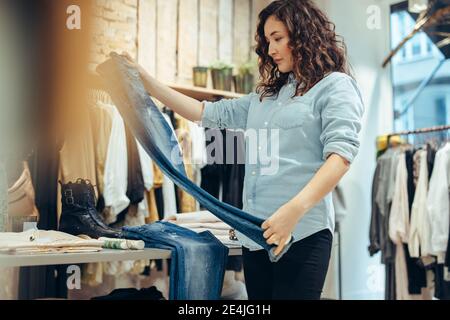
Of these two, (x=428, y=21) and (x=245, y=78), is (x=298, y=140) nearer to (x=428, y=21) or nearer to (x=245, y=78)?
(x=245, y=78)

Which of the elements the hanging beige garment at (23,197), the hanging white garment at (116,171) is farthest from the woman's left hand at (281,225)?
the hanging white garment at (116,171)

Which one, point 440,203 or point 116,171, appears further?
point 440,203

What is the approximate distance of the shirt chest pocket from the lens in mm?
1313

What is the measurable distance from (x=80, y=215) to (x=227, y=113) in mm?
499

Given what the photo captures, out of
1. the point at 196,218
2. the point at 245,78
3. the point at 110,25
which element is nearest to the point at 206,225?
the point at 196,218

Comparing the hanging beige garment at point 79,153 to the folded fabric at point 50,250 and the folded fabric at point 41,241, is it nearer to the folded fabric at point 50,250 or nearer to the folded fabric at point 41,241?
the folded fabric at point 41,241

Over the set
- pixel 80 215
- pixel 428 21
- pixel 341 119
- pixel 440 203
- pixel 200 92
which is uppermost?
pixel 428 21

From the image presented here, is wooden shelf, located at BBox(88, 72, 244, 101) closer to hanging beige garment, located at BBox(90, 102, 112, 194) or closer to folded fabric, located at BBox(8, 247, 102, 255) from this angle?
hanging beige garment, located at BBox(90, 102, 112, 194)

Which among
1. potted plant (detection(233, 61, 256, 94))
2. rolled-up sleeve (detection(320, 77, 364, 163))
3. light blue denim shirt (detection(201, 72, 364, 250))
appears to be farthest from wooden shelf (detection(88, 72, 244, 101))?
rolled-up sleeve (detection(320, 77, 364, 163))

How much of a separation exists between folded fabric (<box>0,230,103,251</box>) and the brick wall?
0.55 m

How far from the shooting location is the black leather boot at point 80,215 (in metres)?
1.55

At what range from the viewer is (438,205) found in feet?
8.46

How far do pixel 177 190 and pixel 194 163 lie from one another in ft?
0.94

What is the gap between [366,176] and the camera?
10.1 ft
